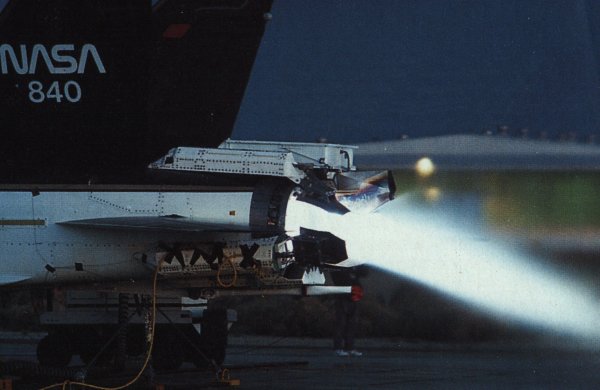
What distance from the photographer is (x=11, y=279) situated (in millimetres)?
19781

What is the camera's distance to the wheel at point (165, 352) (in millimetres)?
22969

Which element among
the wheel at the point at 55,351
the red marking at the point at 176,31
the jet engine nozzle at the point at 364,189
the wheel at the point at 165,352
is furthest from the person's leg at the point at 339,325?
the red marking at the point at 176,31

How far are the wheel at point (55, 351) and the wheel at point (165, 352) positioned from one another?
1.55 metres

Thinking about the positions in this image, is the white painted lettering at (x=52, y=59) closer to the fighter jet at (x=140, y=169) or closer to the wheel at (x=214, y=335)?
the fighter jet at (x=140, y=169)

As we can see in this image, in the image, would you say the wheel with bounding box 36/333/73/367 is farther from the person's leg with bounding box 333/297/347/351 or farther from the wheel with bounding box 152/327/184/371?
the person's leg with bounding box 333/297/347/351

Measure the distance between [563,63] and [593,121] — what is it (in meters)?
0.93

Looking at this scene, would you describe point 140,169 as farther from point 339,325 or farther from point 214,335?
point 339,325

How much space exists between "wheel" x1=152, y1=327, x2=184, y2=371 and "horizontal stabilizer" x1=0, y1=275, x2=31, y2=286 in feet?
12.2

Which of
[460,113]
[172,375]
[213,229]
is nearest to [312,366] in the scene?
[172,375]

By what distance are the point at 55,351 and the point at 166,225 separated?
5.53 meters

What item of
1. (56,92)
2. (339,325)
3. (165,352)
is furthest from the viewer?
(339,325)

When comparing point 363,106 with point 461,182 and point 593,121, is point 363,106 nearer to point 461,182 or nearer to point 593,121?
point 461,182

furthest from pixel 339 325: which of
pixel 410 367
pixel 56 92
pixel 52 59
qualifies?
pixel 52 59

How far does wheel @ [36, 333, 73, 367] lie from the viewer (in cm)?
2330
